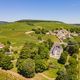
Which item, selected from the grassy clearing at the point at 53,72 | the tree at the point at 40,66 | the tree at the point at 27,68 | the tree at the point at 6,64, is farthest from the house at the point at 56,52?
the tree at the point at 6,64

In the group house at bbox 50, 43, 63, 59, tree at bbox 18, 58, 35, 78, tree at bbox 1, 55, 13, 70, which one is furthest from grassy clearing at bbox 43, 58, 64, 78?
tree at bbox 1, 55, 13, 70

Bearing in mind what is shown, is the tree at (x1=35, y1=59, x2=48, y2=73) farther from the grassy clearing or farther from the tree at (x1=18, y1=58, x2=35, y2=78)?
the tree at (x1=18, y1=58, x2=35, y2=78)

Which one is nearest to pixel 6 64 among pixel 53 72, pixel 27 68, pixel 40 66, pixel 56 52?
pixel 27 68

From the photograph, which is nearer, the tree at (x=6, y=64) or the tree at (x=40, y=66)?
the tree at (x=40, y=66)

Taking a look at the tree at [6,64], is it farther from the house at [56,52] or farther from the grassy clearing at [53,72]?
the house at [56,52]

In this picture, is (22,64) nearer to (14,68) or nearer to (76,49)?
(14,68)

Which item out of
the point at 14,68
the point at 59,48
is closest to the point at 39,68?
the point at 14,68

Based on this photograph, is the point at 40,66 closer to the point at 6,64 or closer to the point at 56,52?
the point at 6,64

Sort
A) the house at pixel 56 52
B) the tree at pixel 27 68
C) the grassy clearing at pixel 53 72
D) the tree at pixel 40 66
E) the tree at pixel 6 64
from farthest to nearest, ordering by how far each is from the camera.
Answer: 1. the house at pixel 56 52
2. the tree at pixel 6 64
3. the tree at pixel 40 66
4. the grassy clearing at pixel 53 72
5. the tree at pixel 27 68

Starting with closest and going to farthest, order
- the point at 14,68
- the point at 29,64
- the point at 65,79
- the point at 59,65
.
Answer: the point at 65,79, the point at 29,64, the point at 14,68, the point at 59,65
